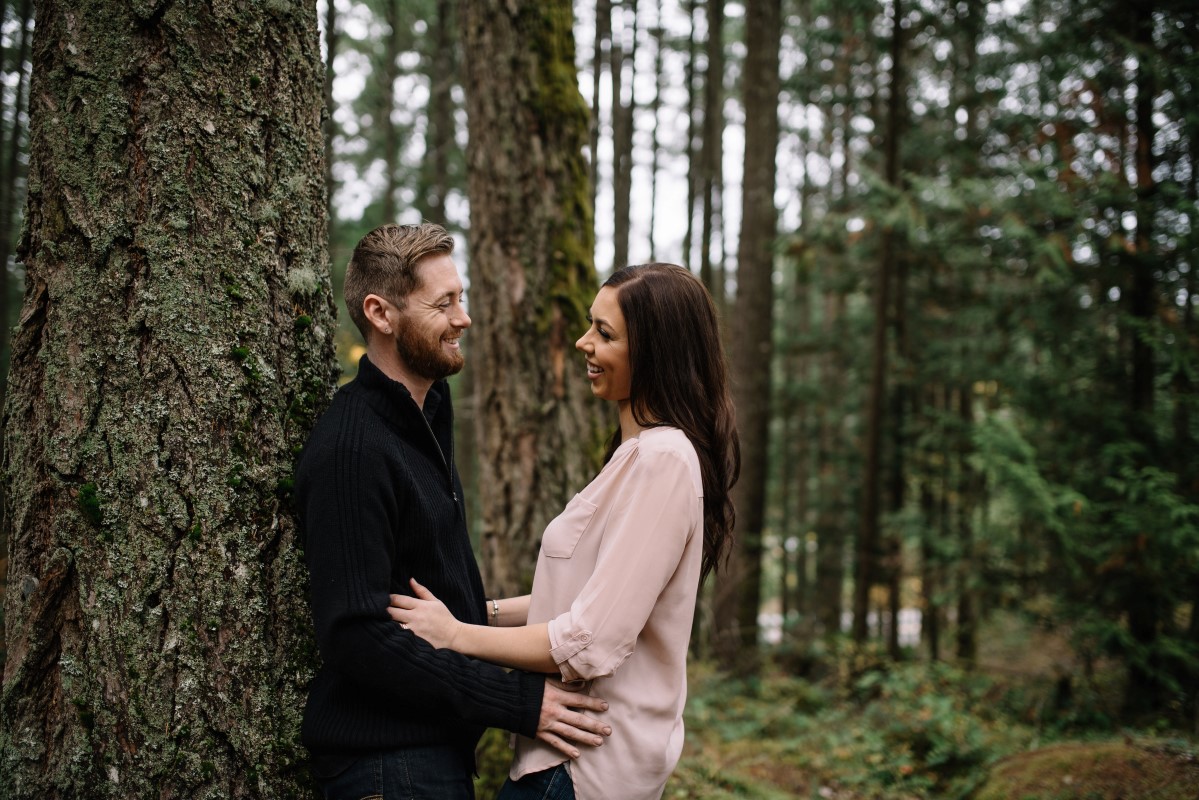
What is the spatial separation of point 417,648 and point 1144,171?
10.2 meters

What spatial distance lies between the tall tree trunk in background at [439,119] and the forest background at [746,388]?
0.13 meters

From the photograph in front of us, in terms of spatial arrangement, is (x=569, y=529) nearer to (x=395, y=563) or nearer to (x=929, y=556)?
(x=395, y=563)

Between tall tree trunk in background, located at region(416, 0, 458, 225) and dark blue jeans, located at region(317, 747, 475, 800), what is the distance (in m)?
11.7

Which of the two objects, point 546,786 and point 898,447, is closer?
point 546,786

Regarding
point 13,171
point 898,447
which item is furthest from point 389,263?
point 13,171

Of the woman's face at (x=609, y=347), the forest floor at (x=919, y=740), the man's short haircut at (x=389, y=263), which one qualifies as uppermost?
the man's short haircut at (x=389, y=263)

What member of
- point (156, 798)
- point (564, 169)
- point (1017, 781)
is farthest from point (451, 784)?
point (1017, 781)

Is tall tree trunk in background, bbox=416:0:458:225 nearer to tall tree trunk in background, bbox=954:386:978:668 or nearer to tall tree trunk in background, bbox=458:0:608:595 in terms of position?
tall tree trunk in background, bbox=458:0:608:595

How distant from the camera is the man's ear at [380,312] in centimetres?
224

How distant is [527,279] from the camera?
480 cm

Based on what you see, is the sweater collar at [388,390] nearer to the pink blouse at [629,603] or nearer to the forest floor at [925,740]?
the pink blouse at [629,603]

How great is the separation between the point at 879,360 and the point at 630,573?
10.9 meters

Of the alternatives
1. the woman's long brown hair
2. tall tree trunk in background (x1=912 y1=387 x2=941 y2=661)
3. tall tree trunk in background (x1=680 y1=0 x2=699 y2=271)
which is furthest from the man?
tall tree trunk in background (x1=680 y1=0 x2=699 y2=271)

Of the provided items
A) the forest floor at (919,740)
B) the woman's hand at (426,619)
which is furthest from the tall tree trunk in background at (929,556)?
the woman's hand at (426,619)
